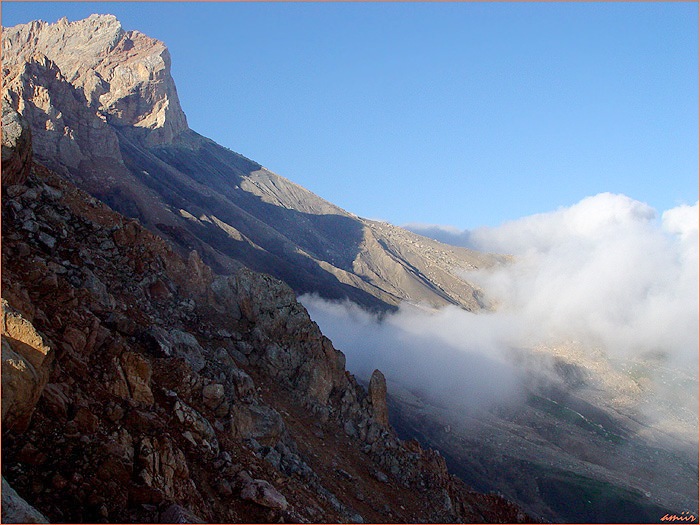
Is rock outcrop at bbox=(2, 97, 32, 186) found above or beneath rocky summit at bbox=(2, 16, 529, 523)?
above

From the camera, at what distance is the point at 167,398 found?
21.5 meters

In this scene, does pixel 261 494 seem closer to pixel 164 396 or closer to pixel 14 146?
pixel 164 396

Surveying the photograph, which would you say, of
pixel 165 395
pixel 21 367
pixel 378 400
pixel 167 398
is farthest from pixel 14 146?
pixel 378 400

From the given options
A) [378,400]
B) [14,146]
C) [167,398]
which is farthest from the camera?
[378,400]

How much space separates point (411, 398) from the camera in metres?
151

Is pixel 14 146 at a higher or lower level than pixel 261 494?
higher

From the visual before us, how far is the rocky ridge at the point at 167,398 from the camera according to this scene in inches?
574

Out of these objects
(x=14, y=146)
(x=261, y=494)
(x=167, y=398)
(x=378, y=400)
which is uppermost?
(x=14, y=146)

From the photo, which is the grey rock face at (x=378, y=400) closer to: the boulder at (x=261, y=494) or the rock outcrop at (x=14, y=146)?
the boulder at (x=261, y=494)

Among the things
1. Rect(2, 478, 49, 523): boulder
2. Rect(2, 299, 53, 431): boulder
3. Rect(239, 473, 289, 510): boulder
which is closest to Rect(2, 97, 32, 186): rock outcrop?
Rect(2, 299, 53, 431): boulder

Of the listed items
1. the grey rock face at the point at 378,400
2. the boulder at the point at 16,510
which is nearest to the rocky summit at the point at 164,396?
the boulder at the point at 16,510

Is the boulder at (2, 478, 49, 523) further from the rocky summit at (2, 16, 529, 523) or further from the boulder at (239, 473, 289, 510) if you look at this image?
the boulder at (239, 473, 289, 510)

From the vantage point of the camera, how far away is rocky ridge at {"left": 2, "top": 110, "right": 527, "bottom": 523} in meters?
14.6

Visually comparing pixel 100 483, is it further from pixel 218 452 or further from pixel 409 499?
pixel 409 499
